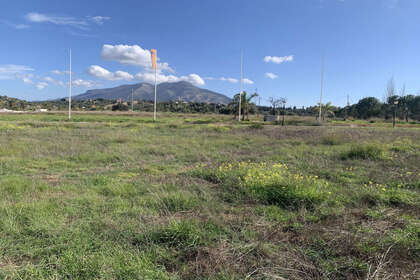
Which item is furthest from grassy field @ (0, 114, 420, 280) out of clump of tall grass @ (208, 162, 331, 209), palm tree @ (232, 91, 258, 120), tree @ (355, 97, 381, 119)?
tree @ (355, 97, 381, 119)

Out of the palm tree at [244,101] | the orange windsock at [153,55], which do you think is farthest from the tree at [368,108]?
the orange windsock at [153,55]

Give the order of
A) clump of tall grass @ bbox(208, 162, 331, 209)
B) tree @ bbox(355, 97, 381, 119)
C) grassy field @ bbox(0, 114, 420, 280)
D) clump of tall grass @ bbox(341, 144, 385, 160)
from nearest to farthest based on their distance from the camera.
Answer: grassy field @ bbox(0, 114, 420, 280)
clump of tall grass @ bbox(208, 162, 331, 209)
clump of tall grass @ bbox(341, 144, 385, 160)
tree @ bbox(355, 97, 381, 119)

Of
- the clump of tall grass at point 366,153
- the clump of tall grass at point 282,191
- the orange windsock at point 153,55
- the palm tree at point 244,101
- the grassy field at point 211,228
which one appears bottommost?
the grassy field at point 211,228

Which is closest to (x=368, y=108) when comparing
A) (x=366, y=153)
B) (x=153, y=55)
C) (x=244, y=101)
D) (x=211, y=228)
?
(x=244, y=101)

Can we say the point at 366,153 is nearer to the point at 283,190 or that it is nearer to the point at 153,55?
the point at 283,190

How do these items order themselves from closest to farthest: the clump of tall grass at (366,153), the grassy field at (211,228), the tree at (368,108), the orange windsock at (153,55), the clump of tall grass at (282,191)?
the grassy field at (211,228) < the clump of tall grass at (282,191) < the clump of tall grass at (366,153) < the orange windsock at (153,55) < the tree at (368,108)

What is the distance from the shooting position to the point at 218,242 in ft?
8.43

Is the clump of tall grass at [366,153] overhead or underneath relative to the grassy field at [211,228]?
overhead

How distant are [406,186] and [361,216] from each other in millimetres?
2498

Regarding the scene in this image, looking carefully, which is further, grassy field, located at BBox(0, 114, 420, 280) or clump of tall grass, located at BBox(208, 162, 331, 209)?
clump of tall grass, located at BBox(208, 162, 331, 209)

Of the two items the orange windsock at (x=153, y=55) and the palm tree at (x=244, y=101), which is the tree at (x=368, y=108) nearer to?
the palm tree at (x=244, y=101)

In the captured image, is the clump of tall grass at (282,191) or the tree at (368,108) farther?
the tree at (368,108)

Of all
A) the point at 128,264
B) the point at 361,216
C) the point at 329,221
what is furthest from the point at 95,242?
the point at 361,216

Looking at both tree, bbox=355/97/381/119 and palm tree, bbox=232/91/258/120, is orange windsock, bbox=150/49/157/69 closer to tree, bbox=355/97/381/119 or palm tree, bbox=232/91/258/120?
palm tree, bbox=232/91/258/120
